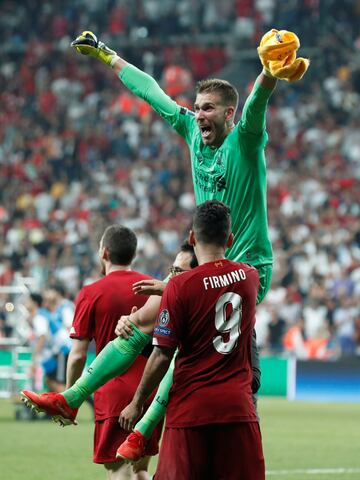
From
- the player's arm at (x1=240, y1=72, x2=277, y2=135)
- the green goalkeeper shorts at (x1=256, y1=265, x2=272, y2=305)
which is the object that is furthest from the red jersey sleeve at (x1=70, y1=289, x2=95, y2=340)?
the player's arm at (x1=240, y1=72, x2=277, y2=135)

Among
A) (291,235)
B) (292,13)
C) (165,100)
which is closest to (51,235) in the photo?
(291,235)

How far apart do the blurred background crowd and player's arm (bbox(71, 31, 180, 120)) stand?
12.4 metres

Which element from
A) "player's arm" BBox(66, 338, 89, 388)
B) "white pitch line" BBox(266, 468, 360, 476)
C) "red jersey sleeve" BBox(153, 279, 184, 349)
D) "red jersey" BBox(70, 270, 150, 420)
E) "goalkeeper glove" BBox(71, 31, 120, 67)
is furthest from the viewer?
"white pitch line" BBox(266, 468, 360, 476)

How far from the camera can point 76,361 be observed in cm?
765

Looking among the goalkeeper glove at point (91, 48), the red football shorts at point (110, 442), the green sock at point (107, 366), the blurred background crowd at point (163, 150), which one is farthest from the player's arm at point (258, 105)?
the blurred background crowd at point (163, 150)

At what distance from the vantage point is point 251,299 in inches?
243

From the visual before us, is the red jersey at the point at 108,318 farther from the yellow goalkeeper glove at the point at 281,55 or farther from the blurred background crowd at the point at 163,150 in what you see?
the blurred background crowd at the point at 163,150

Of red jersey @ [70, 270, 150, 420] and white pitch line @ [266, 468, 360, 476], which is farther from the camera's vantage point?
white pitch line @ [266, 468, 360, 476]

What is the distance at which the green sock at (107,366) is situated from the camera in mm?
6902

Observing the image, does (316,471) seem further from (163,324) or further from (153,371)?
(163,324)

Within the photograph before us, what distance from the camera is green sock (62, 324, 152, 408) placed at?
6902 millimetres

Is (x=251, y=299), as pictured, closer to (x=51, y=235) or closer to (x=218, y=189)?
(x=218, y=189)

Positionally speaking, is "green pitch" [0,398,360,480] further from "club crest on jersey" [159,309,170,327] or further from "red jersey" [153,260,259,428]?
"club crest on jersey" [159,309,170,327]

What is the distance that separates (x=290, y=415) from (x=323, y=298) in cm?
431
